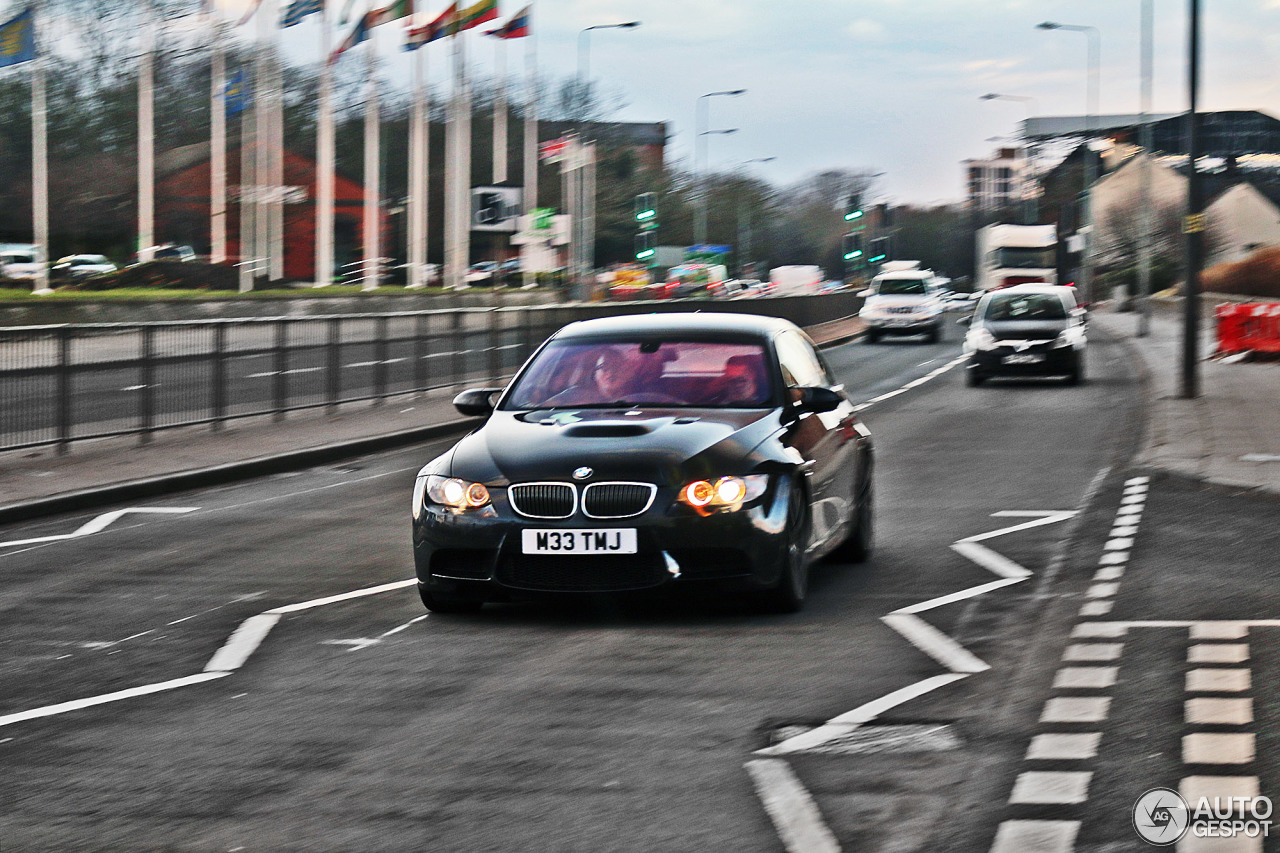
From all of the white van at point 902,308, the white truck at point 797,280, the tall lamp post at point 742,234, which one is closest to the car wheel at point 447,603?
the white van at point 902,308

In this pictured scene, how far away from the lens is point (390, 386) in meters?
23.7

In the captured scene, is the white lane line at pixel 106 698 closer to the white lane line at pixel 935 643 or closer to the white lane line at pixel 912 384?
the white lane line at pixel 935 643

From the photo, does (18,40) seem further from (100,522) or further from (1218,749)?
(1218,749)

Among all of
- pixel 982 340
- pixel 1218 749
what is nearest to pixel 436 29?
pixel 982 340

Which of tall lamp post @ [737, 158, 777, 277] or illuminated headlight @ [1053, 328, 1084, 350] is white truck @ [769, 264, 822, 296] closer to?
tall lamp post @ [737, 158, 777, 277]

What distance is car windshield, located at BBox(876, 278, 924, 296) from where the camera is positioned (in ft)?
163

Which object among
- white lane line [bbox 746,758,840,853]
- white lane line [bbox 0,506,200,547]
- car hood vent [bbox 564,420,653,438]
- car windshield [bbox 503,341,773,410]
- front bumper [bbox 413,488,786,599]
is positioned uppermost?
car windshield [bbox 503,341,773,410]

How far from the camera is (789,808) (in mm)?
5035

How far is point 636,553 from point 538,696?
143 cm

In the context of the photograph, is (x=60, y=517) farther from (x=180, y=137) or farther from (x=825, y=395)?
(x=180, y=137)

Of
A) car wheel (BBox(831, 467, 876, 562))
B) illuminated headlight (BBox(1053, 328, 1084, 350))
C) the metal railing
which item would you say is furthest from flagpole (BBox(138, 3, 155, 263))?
car wheel (BBox(831, 467, 876, 562))

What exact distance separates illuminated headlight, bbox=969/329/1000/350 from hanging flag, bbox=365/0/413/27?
80.3ft

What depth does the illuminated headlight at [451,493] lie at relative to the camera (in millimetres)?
8203

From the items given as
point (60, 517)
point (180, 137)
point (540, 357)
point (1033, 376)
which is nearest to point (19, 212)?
point (180, 137)
